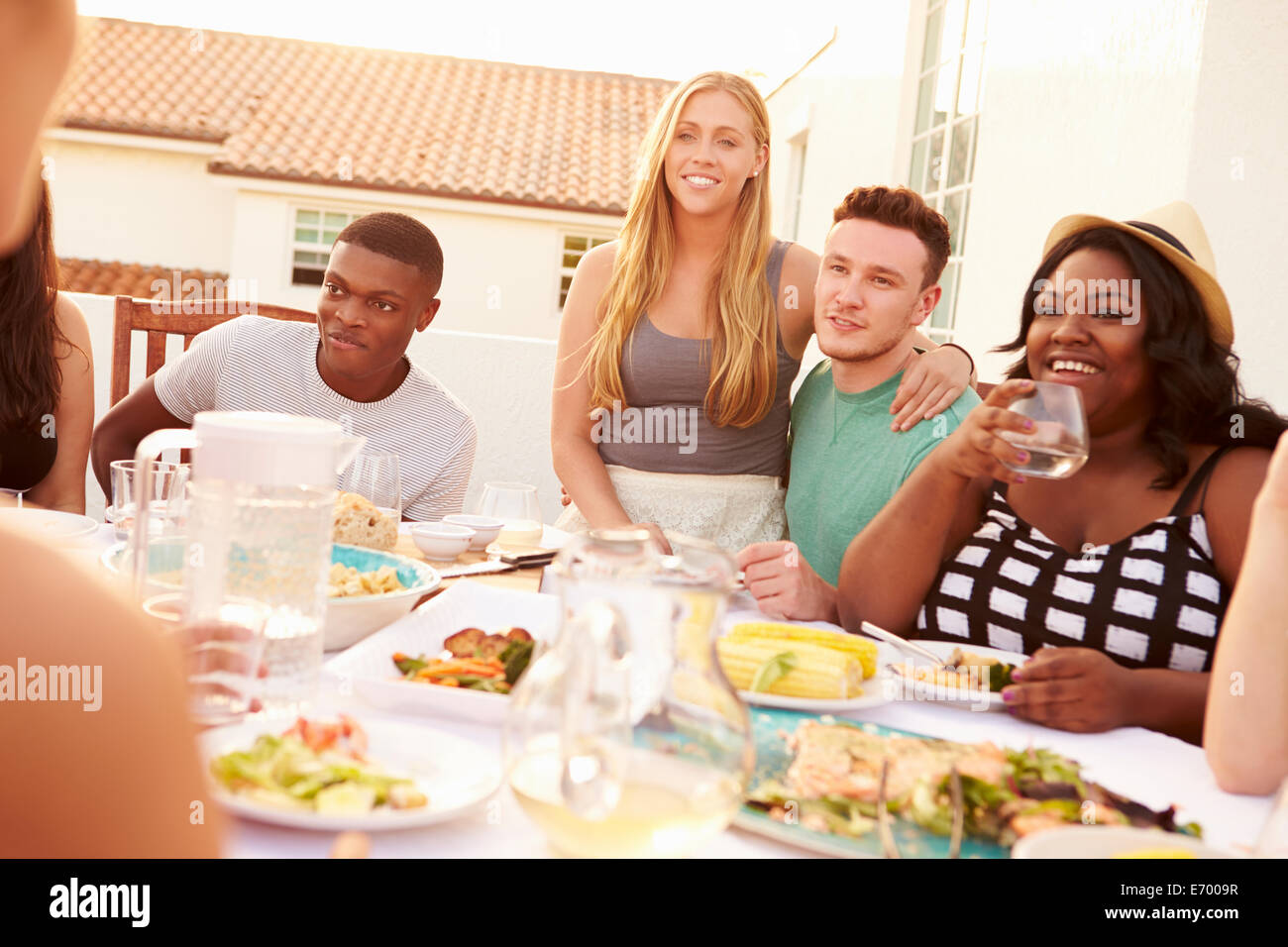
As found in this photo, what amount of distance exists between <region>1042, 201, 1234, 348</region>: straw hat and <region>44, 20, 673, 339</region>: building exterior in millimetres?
16146

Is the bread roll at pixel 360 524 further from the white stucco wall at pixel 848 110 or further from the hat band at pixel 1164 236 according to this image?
the white stucco wall at pixel 848 110

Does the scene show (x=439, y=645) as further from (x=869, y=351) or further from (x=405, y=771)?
(x=869, y=351)

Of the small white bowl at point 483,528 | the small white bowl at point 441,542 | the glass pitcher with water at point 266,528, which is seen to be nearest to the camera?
the glass pitcher with water at point 266,528

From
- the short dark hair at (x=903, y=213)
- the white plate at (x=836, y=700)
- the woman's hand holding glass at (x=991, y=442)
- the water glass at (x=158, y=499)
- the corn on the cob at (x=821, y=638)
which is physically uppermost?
the short dark hair at (x=903, y=213)

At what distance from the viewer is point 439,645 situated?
1.65 metres

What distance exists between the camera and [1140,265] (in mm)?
2248

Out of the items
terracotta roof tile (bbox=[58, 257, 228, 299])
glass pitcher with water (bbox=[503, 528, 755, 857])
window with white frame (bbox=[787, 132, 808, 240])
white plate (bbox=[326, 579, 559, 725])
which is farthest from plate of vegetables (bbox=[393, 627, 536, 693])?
terracotta roof tile (bbox=[58, 257, 228, 299])

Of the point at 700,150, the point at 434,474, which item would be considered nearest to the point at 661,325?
the point at 700,150

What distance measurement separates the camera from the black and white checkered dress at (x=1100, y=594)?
6.68 feet

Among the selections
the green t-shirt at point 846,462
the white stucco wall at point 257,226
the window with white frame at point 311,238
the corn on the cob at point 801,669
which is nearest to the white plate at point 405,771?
the corn on the cob at point 801,669

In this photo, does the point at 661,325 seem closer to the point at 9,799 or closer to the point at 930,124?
the point at 9,799

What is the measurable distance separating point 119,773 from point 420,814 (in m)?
0.49

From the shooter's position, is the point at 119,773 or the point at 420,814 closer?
the point at 119,773

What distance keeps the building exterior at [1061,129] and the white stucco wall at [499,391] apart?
2.45m
